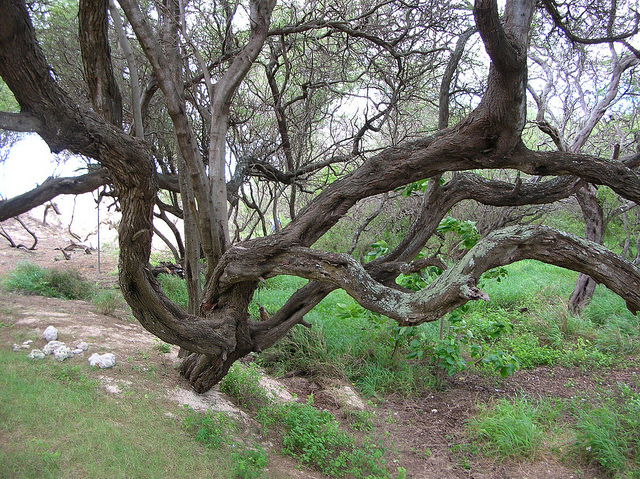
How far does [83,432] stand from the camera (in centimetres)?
299

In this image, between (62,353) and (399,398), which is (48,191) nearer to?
(62,353)

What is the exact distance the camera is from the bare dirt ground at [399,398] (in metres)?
3.93

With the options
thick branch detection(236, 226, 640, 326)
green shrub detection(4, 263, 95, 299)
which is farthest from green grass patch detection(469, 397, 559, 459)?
green shrub detection(4, 263, 95, 299)

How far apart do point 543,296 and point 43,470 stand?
9077mm

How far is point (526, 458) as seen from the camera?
161 inches

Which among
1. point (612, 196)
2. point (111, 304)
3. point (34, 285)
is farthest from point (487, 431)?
point (612, 196)

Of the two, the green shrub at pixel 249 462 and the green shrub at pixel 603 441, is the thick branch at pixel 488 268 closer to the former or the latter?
the green shrub at pixel 249 462

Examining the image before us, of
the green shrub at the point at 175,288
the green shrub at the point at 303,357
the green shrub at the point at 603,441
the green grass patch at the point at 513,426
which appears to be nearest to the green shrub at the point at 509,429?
the green grass patch at the point at 513,426

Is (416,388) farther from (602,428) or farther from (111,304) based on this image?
(111,304)

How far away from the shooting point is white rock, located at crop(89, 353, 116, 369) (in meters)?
3.95

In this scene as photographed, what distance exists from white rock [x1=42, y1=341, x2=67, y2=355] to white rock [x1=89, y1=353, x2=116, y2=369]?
0.34 metres

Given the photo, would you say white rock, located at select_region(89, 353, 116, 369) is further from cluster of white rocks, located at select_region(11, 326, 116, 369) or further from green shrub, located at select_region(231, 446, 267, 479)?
green shrub, located at select_region(231, 446, 267, 479)

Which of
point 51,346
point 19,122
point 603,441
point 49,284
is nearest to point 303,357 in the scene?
point 51,346

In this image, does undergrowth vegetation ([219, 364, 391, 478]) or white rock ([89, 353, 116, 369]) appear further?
white rock ([89, 353, 116, 369])
